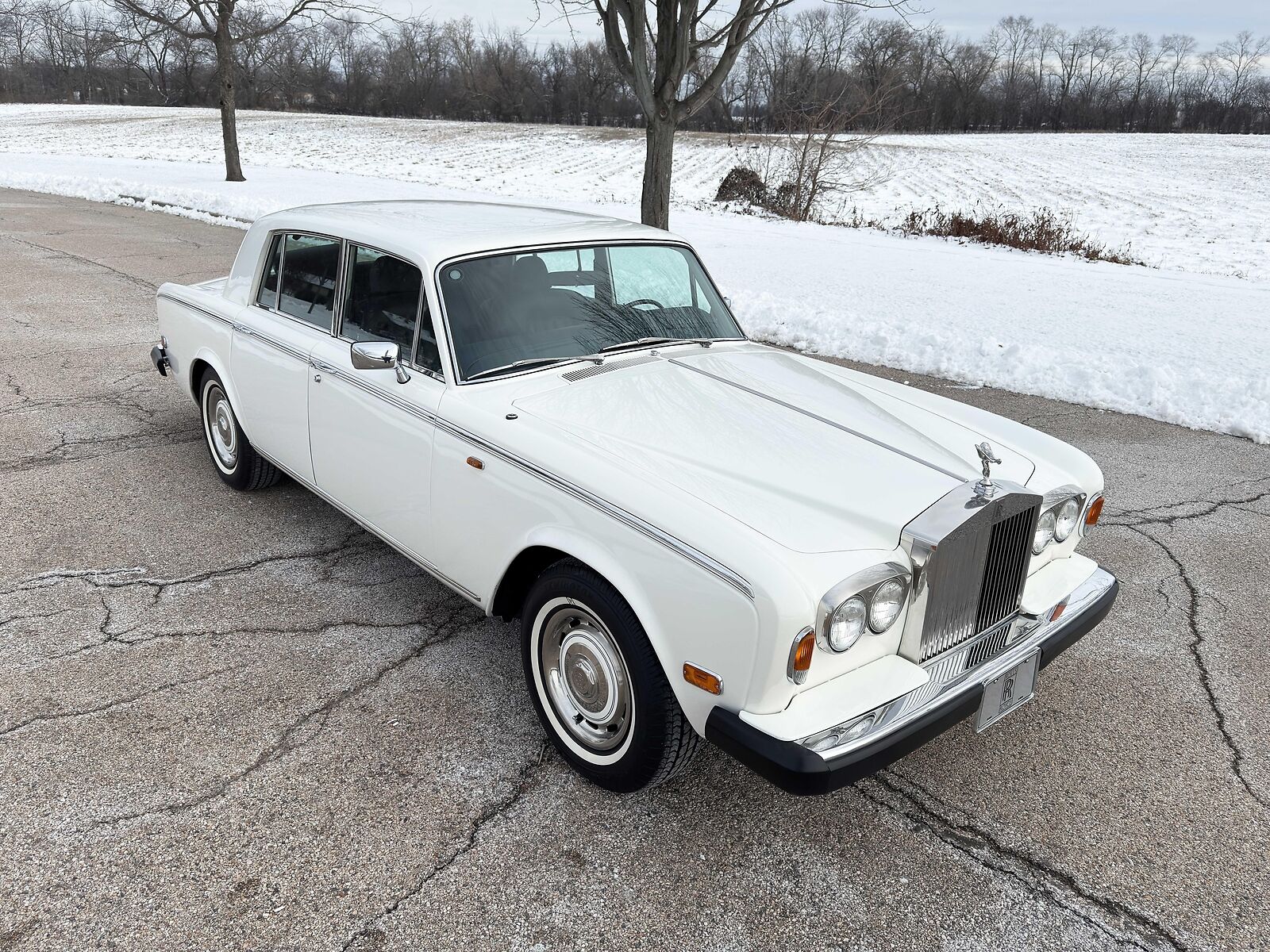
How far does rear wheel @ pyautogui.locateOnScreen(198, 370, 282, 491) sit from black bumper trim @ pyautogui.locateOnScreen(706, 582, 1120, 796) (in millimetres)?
3281

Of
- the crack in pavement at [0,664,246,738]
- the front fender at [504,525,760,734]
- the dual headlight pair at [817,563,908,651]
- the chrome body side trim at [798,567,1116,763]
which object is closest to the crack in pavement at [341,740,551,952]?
the front fender at [504,525,760,734]

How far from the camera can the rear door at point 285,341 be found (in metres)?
3.98

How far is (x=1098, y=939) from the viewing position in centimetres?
237

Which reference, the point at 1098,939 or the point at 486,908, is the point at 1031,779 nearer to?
the point at 1098,939

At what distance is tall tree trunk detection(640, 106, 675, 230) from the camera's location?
9984mm

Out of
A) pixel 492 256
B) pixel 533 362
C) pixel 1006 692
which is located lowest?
pixel 1006 692

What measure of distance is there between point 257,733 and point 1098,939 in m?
2.57

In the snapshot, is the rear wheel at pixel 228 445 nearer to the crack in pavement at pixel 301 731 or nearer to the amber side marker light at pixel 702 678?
the crack in pavement at pixel 301 731

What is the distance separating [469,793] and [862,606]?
4.39 ft

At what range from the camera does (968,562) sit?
2.62m

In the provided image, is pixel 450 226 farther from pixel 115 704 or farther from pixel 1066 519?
pixel 1066 519

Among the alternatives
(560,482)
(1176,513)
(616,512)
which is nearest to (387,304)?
(560,482)

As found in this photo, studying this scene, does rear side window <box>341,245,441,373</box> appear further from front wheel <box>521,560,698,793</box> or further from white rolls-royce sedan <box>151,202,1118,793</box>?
front wheel <box>521,560,698,793</box>

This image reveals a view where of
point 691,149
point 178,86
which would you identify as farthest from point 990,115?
point 178,86
